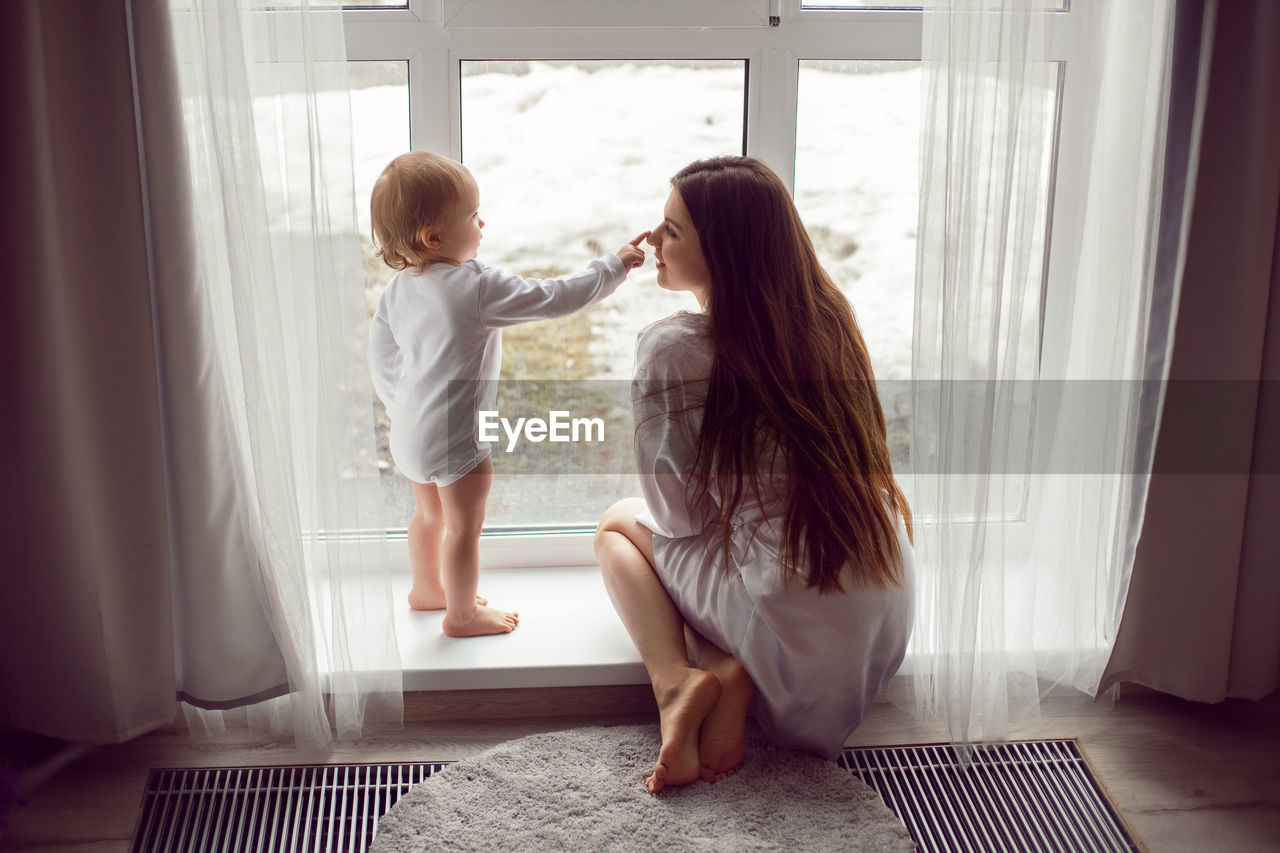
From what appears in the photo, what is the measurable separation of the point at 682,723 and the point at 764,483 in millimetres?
395

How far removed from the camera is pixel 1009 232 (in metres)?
1.48

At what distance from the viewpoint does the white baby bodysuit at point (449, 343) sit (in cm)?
159

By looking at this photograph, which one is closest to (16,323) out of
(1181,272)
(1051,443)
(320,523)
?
(320,523)

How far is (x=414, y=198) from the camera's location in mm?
1547

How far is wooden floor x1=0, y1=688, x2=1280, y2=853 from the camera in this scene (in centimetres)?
143

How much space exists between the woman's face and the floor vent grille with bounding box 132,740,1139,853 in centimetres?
85

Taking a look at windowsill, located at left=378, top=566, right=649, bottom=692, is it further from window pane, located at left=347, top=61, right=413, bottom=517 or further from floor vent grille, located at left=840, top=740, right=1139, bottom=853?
floor vent grille, located at left=840, top=740, right=1139, bottom=853

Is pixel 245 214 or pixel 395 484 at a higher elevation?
pixel 245 214

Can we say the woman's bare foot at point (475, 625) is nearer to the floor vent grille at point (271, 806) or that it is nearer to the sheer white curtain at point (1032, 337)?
the floor vent grille at point (271, 806)

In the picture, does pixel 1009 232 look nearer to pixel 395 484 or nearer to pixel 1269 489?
pixel 1269 489

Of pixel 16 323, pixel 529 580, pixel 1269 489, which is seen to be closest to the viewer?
pixel 16 323

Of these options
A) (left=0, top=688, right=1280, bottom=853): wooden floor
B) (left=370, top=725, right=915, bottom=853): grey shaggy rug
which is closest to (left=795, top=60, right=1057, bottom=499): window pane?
(left=0, top=688, right=1280, bottom=853): wooden floor

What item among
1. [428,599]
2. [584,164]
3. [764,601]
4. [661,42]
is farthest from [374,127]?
[764,601]

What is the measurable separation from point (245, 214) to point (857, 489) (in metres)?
1.02
